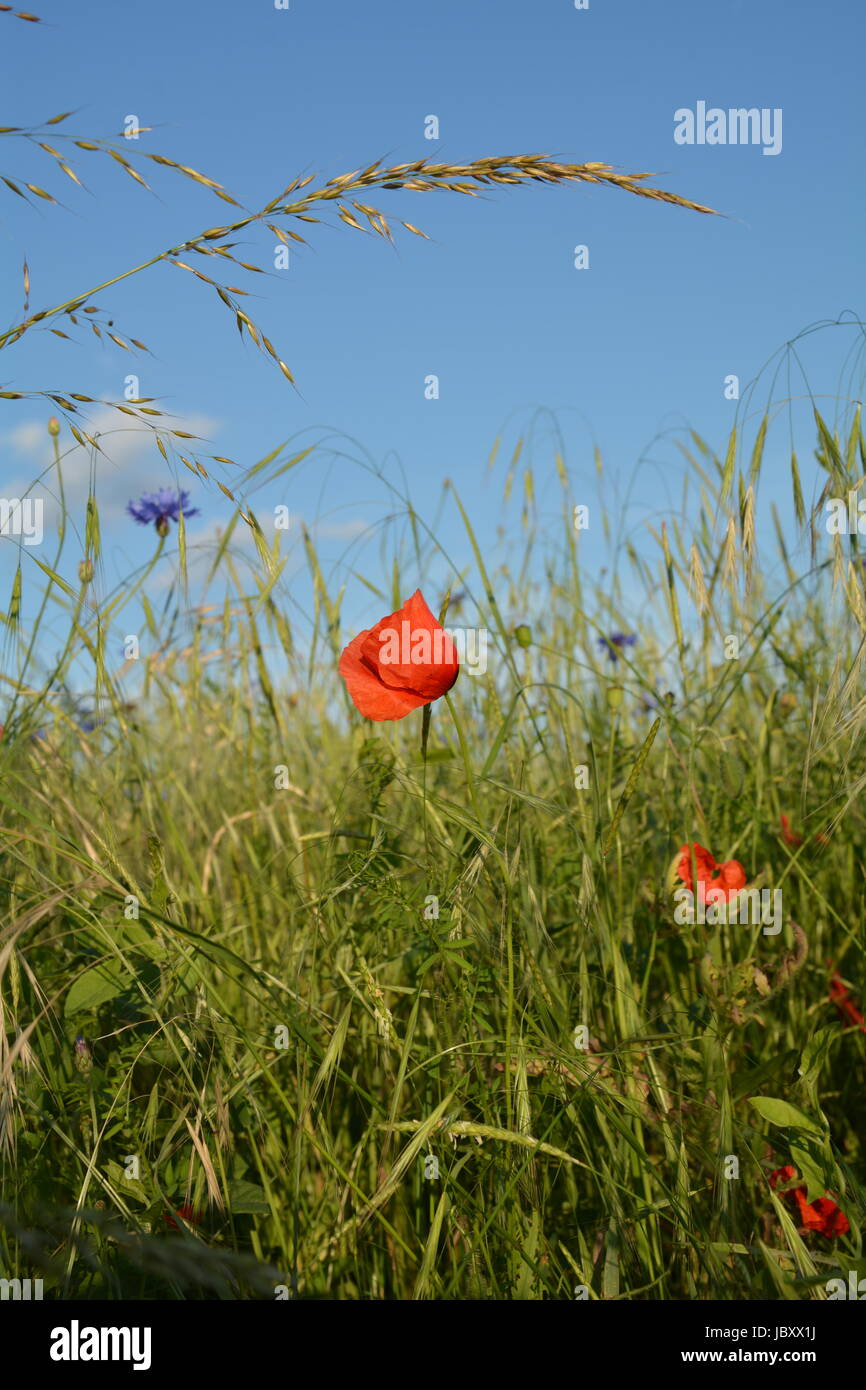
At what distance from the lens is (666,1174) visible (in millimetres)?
1285

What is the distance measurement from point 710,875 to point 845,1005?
0.97 feet

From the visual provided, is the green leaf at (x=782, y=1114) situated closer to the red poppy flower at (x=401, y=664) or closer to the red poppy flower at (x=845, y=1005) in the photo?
the red poppy flower at (x=845, y=1005)

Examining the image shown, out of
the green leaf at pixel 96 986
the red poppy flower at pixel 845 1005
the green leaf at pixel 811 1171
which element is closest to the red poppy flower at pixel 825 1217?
the green leaf at pixel 811 1171

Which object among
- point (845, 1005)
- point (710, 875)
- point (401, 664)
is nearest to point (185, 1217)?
point (401, 664)

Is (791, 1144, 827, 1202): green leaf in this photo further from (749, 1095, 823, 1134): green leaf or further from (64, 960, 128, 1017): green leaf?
(64, 960, 128, 1017): green leaf

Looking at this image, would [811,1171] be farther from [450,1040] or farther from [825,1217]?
[450,1040]

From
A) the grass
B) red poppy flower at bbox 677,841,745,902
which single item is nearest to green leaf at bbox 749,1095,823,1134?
the grass

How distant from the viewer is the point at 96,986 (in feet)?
3.97

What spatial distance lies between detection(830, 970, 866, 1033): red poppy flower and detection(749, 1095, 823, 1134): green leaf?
35cm

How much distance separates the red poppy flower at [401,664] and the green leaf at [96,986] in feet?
1.44

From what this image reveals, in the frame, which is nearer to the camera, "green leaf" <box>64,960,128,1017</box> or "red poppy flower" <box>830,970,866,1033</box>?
"green leaf" <box>64,960,128,1017</box>

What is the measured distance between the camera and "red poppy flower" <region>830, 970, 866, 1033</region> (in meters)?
1.49

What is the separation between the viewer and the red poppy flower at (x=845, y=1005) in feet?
4.90

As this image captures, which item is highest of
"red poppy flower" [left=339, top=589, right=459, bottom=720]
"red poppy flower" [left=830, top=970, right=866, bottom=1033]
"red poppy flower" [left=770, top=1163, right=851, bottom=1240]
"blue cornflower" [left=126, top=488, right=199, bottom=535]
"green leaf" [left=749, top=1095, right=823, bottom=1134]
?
"blue cornflower" [left=126, top=488, right=199, bottom=535]
